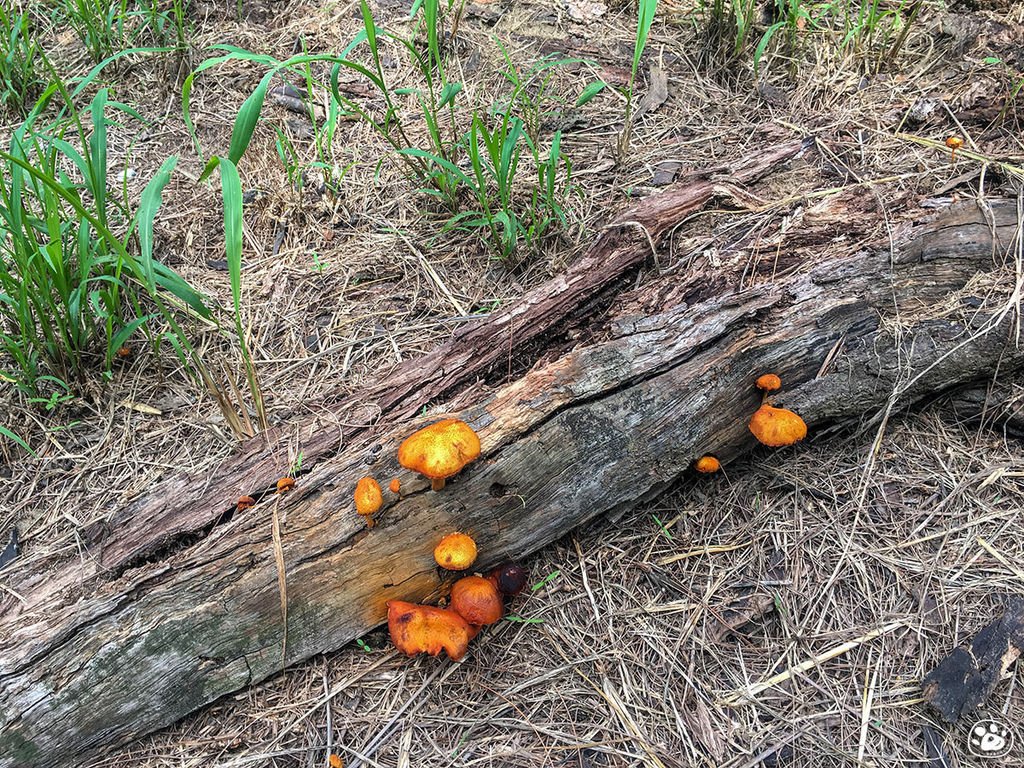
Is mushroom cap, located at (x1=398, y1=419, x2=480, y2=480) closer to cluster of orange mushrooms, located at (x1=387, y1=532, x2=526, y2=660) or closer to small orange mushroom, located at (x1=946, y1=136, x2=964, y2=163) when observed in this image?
cluster of orange mushrooms, located at (x1=387, y1=532, x2=526, y2=660)

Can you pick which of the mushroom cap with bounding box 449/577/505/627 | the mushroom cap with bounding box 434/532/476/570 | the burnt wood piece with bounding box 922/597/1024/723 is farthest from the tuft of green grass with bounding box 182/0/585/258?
the burnt wood piece with bounding box 922/597/1024/723

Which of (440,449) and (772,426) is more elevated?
(440,449)

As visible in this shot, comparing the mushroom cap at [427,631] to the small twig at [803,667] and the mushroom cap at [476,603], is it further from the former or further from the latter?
the small twig at [803,667]

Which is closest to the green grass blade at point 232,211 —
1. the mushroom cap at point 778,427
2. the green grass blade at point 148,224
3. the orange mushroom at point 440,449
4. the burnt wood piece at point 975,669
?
the green grass blade at point 148,224

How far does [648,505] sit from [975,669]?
47.8 inches

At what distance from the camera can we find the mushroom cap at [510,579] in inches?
99.1

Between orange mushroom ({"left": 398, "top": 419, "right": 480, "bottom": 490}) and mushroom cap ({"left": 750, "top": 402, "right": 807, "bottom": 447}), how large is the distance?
1123 millimetres

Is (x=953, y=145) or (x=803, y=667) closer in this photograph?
(x=803, y=667)

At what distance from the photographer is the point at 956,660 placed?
230 cm

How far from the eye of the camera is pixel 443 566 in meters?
2.46

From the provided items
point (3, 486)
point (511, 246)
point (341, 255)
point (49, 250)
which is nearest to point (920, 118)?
point (511, 246)

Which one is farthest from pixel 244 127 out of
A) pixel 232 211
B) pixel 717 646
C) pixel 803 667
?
pixel 803 667

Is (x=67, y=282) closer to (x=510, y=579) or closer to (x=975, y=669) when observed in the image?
(x=510, y=579)

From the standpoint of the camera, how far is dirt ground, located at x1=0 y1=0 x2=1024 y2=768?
2340mm
